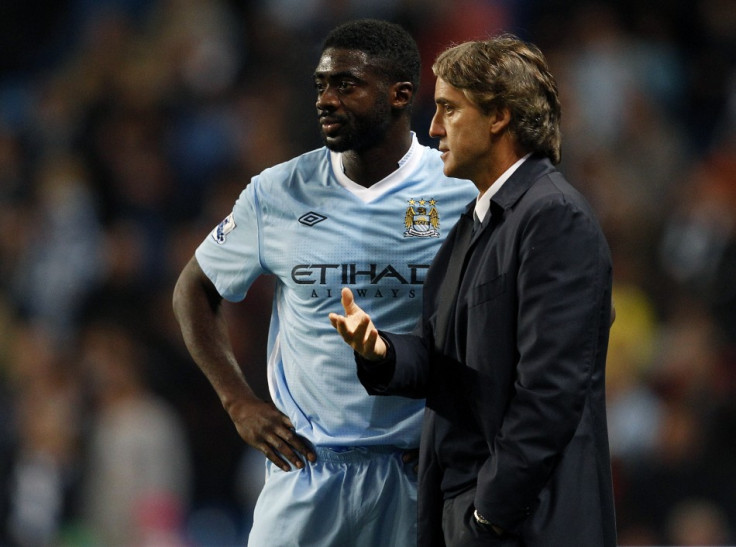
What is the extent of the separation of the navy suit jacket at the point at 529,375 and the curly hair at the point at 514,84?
7 cm

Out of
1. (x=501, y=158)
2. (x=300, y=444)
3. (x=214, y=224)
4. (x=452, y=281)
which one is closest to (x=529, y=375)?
(x=452, y=281)

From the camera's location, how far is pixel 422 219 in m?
3.14

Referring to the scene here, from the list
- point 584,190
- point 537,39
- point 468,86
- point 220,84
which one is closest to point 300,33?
point 220,84

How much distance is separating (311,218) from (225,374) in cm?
51

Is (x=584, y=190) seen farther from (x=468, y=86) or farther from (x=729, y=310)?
(x=468, y=86)

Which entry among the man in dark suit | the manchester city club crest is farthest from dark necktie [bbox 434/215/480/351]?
the manchester city club crest

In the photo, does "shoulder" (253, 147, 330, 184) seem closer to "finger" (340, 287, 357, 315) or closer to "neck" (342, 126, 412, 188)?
"neck" (342, 126, 412, 188)

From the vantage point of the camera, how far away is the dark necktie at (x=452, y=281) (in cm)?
262

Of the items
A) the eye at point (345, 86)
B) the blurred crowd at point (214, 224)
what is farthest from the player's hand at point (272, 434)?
the blurred crowd at point (214, 224)

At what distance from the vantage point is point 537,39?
746 centimetres

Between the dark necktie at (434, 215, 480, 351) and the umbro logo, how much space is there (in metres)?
0.55

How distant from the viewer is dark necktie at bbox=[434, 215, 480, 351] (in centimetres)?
262

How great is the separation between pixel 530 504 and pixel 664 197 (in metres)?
4.65

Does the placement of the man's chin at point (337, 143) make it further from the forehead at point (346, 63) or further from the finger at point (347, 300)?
the finger at point (347, 300)
